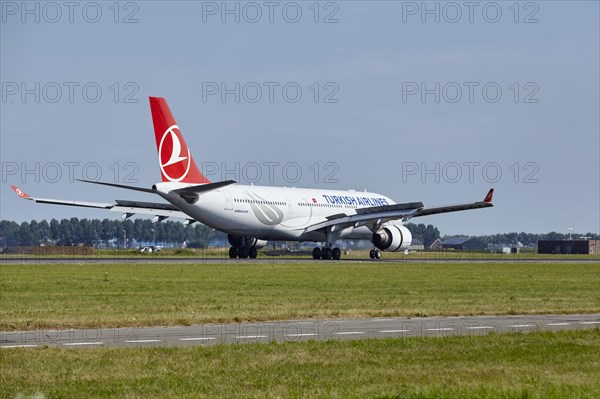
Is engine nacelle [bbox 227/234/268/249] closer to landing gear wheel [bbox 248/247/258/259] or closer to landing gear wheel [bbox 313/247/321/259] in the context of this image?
landing gear wheel [bbox 248/247/258/259]

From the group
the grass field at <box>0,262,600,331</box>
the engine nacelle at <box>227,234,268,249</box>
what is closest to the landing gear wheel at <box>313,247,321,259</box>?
the engine nacelle at <box>227,234,268,249</box>

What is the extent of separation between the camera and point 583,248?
144 meters

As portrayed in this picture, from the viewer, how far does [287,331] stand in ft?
77.3

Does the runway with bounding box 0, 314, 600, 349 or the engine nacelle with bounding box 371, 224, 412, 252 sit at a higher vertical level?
the engine nacelle with bounding box 371, 224, 412, 252

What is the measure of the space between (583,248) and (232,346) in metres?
131

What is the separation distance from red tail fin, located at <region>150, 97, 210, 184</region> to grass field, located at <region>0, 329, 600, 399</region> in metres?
44.6

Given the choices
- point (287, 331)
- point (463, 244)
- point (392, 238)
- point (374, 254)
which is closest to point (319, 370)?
point (287, 331)

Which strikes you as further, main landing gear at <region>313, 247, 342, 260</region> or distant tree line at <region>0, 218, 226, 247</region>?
distant tree line at <region>0, 218, 226, 247</region>

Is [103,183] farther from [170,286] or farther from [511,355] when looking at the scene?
[511,355]

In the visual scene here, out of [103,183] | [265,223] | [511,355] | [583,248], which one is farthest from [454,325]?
[583,248]

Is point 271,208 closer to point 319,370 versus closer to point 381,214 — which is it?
point 381,214

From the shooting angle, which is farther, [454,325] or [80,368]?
[454,325]

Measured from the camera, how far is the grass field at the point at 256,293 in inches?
1088

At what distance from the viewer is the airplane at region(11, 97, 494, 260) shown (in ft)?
211
